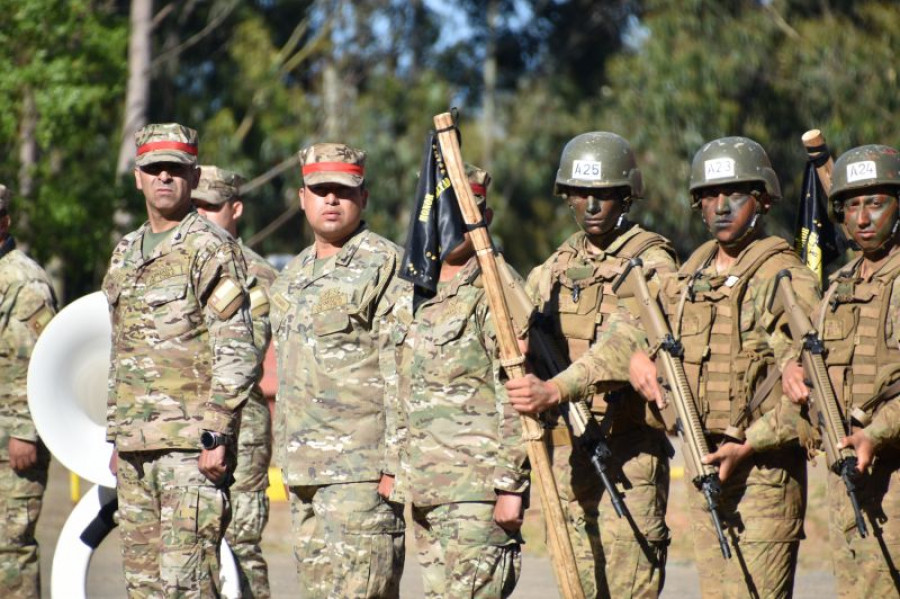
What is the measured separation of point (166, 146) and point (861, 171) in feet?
10.3

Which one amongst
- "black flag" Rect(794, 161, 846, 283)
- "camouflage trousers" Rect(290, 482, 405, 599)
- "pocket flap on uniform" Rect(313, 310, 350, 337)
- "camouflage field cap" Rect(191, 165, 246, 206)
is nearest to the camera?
"camouflage trousers" Rect(290, 482, 405, 599)

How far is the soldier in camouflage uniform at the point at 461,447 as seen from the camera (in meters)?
6.57

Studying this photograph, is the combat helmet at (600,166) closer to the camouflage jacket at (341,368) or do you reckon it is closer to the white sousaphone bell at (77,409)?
the camouflage jacket at (341,368)

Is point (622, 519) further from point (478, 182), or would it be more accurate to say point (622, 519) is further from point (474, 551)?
point (478, 182)

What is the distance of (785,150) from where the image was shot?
75.5 ft

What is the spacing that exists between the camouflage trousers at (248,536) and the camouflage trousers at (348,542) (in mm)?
1180

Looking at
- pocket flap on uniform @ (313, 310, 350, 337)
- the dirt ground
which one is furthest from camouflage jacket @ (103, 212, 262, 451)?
the dirt ground

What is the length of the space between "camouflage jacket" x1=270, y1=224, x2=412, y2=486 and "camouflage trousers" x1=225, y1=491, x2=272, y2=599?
1.12 m

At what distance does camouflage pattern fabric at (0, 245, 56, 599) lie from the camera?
333 inches

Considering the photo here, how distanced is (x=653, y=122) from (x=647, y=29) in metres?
1.90

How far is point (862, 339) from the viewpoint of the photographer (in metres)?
6.55

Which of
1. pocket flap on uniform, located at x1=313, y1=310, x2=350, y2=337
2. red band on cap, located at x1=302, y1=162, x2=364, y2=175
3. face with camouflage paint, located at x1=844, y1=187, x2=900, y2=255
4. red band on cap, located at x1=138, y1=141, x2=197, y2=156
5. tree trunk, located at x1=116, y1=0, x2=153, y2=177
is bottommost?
pocket flap on uniform, located at x1=313, y1=310, x2=350, y2=337

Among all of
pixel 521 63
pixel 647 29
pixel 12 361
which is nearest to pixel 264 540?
pixel 12 361

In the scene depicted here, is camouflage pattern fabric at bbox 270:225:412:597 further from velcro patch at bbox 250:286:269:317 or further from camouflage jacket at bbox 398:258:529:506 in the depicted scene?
camouflage jacket at bbox 398:258:529:506
